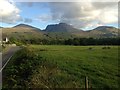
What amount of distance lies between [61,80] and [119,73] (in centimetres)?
461

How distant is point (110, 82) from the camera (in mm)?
16219

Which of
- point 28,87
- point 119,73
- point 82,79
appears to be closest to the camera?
point 28,87

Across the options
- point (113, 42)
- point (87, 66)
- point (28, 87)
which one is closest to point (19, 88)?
point (28, 87)

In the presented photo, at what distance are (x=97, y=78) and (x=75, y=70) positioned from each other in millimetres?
3161

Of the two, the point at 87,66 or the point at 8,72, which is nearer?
the point at 87,66

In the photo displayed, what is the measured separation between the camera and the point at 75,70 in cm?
2014

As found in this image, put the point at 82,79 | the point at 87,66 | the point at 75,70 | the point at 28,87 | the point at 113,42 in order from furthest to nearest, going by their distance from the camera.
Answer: the point at 113,42
the point at 87,66
the point at 75,70
the point at 82,79
the point at 28,87

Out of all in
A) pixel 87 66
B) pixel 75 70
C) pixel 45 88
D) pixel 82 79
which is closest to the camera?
pixel 45 88

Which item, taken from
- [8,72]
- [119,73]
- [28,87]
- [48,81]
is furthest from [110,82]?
[8,72]

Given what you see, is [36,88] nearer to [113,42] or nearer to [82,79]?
[82,79]

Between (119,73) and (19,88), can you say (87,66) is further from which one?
(19,88)

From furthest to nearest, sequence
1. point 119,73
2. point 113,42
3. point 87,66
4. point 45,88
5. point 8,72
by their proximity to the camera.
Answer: point 113,42, point 8,72, point 87,66, point 119,73, point 45,88

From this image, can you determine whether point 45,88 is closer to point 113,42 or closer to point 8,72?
point 8,72

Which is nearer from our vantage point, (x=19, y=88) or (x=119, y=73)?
(x=19, y=88)
